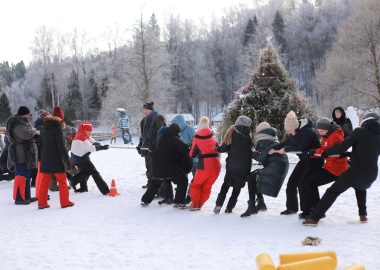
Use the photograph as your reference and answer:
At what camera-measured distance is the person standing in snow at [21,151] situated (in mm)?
8016

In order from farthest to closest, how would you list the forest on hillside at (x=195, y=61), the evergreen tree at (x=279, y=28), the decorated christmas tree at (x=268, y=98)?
1. the evergreen tree at (x=279, y=28)
2. the forest on hillside at (x=195, y=61)
3. the decorated christmas tree at (x=268, y=98)

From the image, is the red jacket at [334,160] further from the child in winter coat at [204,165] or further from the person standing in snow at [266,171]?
the child in winter coat at [204,165]

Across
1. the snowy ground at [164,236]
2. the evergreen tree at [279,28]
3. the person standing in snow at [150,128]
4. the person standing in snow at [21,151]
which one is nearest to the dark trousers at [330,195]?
the snowy ground at [164,236]

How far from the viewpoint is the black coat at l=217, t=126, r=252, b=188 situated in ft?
22.4

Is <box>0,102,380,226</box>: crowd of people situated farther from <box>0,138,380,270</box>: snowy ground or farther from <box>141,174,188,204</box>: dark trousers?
<box>0,138,380,270</box>: snowy ground

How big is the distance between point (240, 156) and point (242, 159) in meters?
0.06

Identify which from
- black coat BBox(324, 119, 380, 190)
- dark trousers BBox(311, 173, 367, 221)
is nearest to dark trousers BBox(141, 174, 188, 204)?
dark trousers BBox(311, 173, 367, 221)

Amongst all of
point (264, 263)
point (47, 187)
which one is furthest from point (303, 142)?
point (47, 187)

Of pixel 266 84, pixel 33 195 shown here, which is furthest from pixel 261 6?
pixel 33 195

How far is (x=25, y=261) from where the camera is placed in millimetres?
4809

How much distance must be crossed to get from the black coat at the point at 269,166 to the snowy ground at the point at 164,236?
0.51 metres

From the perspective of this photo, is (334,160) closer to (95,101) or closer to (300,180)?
(300,180)

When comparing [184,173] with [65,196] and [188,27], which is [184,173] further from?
[188,27]

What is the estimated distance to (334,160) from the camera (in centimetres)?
628
